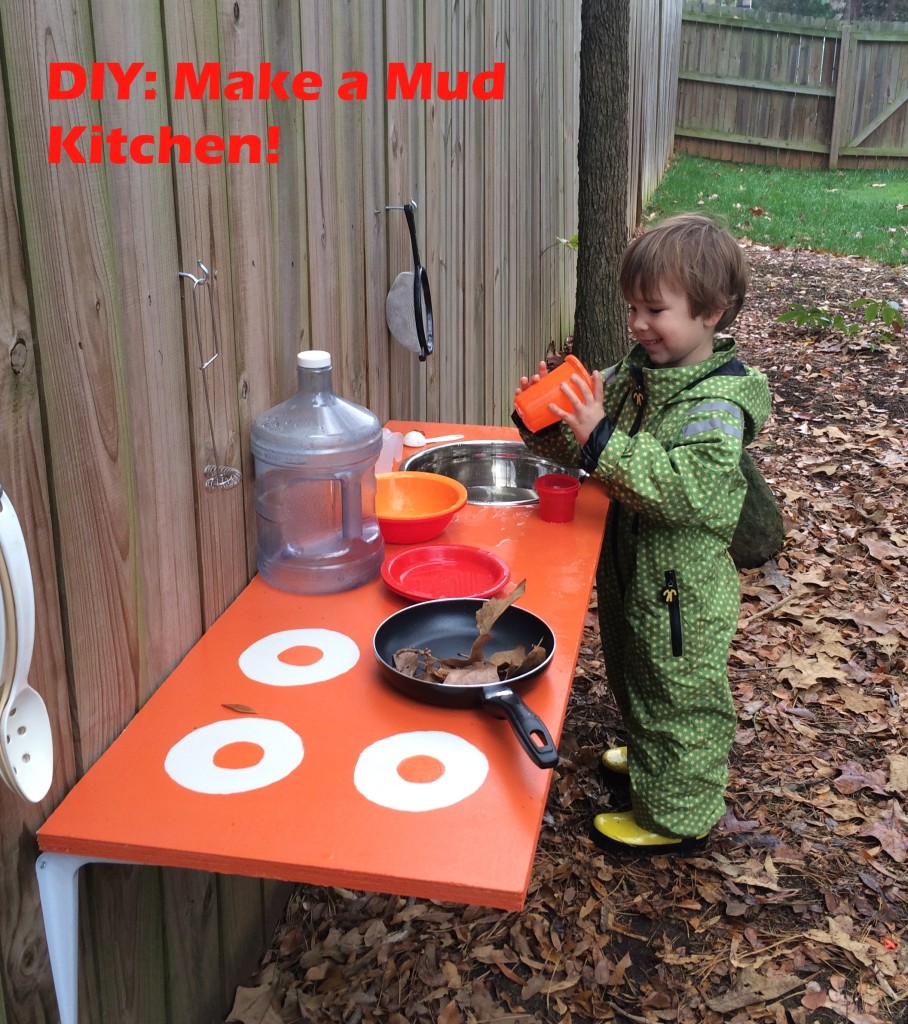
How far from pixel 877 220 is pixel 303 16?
36.7 ft

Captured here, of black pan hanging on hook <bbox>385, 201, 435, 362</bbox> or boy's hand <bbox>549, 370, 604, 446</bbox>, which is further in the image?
black pan hanging on hook <bbox>385, 201, 435, 362</bbox>

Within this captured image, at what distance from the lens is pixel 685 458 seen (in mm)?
2359

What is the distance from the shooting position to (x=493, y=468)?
3.10 meters

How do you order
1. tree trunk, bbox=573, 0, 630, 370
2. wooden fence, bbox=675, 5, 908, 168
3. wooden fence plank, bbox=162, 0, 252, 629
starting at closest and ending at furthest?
wooden fence plank, bbox=162, 0, 252, 629, tree trunk, bbox=573, 0, 630, 370, wooden fence, bbox=675, 5, 908, 168

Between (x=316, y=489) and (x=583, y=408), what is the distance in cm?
63

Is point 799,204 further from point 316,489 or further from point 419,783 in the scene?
point 419,783

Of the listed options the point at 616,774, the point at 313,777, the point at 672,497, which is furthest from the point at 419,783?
the point at 616,774

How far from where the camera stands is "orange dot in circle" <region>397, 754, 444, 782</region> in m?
1.58

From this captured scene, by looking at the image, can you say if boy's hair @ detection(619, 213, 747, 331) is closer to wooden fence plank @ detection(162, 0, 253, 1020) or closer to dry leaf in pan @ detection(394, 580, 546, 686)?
wooden fence plank @ detection(162, 0, 253, 1020)

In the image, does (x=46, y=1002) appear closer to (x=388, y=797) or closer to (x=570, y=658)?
(x=388, y=797)

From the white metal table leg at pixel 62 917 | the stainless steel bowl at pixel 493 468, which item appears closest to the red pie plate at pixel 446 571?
the stainless steel bowl at pixel 493 468

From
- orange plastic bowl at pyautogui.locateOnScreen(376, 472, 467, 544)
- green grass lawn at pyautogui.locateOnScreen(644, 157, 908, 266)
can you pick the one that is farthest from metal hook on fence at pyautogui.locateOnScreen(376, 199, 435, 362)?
green grass lawn at pyautogui.locateOnScreen(644, 157, 908, 266)

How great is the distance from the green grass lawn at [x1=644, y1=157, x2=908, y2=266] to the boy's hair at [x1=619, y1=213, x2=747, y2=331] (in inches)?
330

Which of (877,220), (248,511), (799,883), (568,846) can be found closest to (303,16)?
(248,511)
